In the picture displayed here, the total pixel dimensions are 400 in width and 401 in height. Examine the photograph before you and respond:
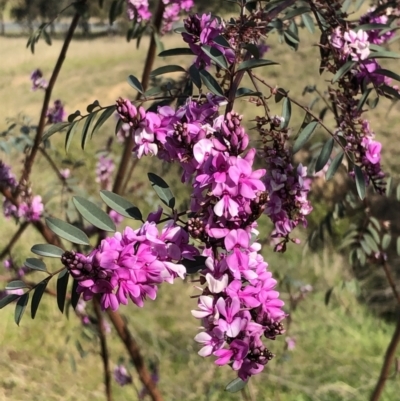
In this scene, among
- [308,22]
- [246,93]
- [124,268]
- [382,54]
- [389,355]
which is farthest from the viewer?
[389,355]

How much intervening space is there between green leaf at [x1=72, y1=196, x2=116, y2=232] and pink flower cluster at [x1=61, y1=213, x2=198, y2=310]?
0.21ft

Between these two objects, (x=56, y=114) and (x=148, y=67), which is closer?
(x=148, y=67)

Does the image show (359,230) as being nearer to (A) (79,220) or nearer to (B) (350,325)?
(A) (79,220)

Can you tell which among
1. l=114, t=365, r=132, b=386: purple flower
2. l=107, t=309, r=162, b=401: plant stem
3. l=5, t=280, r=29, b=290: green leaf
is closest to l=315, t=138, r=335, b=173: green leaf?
l=5, t=280, r=29, b=290: green leaf

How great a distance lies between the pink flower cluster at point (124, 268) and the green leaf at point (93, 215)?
0.21 feet

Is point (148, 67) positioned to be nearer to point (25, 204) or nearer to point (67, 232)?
point (25, 204)

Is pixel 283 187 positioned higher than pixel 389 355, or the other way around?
pixel 283 187

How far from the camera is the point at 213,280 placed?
0.45m

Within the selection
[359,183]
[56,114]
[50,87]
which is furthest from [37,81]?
[359,183]

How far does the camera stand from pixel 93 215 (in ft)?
1.70

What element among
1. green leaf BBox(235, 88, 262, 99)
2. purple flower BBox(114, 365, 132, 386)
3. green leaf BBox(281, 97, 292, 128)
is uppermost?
green leaf BBox(235, 88, 262, 99)

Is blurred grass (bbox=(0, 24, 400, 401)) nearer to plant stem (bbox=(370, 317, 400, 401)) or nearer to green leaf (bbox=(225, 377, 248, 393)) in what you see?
plant stem (bbox=(370, 317, 400, 401))

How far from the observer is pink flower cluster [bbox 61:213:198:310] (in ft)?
1.44

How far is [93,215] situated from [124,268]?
10cm
